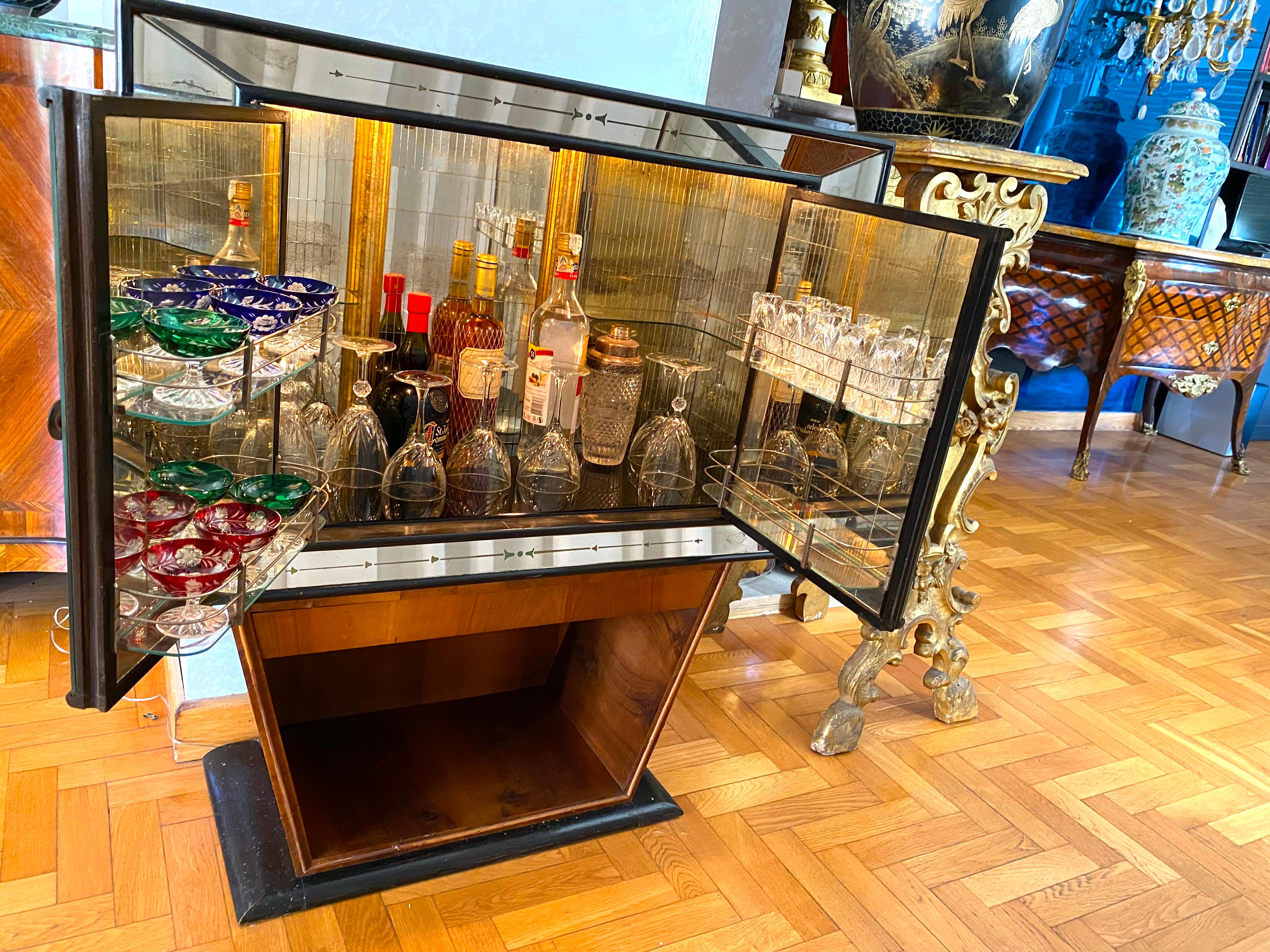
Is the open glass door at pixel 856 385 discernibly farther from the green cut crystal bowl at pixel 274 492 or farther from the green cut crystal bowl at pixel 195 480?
the green cut crystal bowl at pixel 195 480

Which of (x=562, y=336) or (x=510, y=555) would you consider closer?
(x=510, y=555)

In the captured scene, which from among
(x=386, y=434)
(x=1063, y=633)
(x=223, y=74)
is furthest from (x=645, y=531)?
(x=1063, y=633)

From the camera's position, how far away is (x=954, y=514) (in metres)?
2.20

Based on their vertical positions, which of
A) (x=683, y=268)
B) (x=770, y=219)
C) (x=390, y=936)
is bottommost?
(x=390, y=936)

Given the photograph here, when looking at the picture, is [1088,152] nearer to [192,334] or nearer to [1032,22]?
[1032,22]

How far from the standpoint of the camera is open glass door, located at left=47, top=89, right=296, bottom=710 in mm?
808

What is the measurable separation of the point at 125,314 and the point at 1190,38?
4040 millimetres

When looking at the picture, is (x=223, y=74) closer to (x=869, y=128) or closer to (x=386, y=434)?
(x=386, y=434)

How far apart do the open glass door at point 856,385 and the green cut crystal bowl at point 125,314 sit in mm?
958

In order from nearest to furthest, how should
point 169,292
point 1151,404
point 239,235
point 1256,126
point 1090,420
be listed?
point 169,292, point 239,235, point 1090,420, point 1256,126, point 1151,404

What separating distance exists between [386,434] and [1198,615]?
2.78 meters

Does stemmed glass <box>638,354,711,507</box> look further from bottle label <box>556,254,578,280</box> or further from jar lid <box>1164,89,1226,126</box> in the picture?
jar lid <box>1164,89,1226,126</box>

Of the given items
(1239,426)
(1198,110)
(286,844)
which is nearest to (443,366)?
(286,844)

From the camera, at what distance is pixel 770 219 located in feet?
5.85
